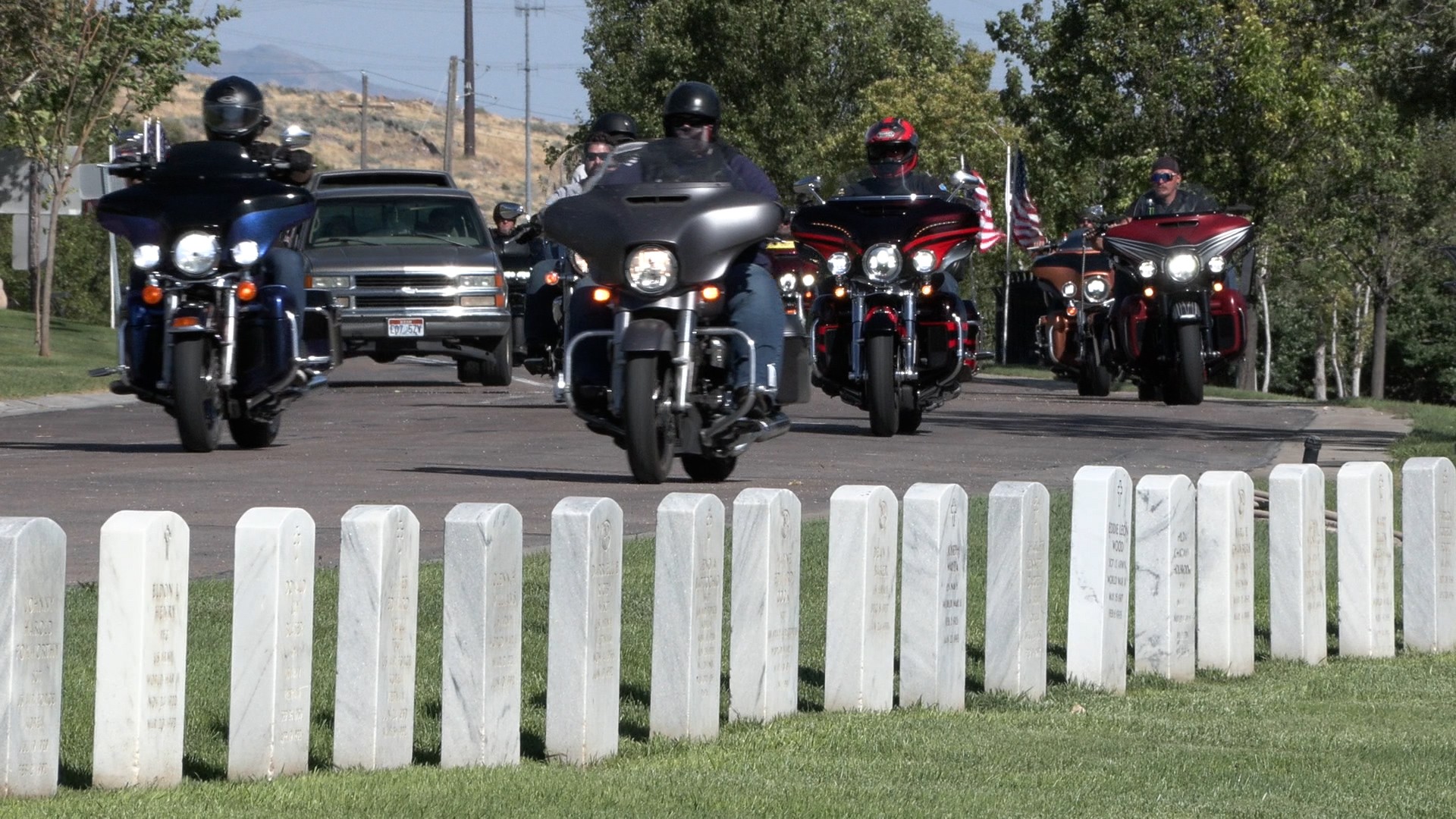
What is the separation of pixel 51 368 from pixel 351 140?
365 feet

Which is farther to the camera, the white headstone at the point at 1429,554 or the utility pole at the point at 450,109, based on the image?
the utility pole at the point at 450,109

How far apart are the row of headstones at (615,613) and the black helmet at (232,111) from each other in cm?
810

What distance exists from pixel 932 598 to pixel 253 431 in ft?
27.9

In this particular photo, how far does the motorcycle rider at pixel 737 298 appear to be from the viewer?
10.6 meters

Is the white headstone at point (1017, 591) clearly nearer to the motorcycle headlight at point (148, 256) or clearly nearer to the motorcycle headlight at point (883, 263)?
the motorcycle headlight at point (148, 256)

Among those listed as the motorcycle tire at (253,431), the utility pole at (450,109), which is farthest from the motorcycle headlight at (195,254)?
the utility pole at (450,109)

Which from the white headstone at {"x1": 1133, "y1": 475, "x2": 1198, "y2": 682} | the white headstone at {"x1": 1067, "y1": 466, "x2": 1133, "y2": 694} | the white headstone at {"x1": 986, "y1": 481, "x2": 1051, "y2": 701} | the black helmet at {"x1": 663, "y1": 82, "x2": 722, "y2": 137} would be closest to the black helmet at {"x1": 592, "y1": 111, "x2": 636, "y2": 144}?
the black helmet at {"x1": 663, "y1": 82, "x2": 722, "y2": 137}

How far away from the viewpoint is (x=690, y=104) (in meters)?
10.8

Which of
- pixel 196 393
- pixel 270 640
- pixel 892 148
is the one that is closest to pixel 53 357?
pixel 892 148

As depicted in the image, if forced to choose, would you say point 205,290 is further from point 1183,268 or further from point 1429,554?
point 1183,268

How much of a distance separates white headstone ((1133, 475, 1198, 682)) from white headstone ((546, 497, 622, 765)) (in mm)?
1969

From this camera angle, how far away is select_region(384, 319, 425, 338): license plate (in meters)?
21.5

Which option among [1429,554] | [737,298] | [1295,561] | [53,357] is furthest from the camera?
[53,357]

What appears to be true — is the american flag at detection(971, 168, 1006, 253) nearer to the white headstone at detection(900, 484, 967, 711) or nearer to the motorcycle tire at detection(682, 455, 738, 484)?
the motorcycle tire at detection(682, 455, 738, 484)
